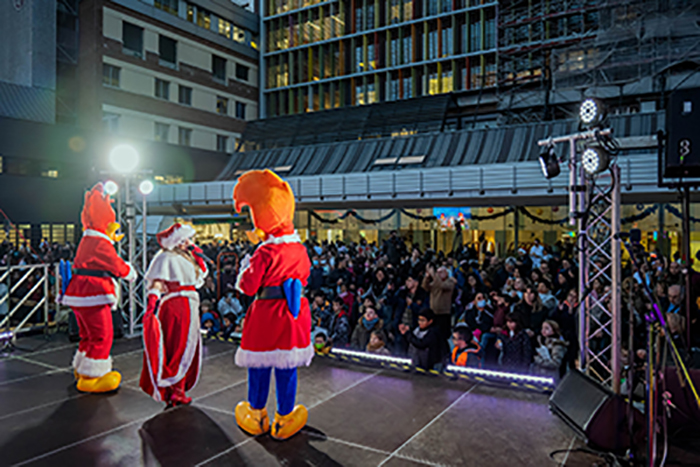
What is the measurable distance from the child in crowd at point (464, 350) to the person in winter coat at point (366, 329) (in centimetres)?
115

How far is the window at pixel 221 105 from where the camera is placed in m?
31.2

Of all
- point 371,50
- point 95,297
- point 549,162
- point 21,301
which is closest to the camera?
point 95,297

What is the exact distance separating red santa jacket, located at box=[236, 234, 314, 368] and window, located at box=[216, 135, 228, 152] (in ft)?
92.4

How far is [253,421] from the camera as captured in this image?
445 centimetres

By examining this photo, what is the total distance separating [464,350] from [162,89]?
86.3 feet

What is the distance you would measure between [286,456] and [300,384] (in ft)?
6.04

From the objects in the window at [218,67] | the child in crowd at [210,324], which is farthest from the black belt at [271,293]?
the window at [218,67]

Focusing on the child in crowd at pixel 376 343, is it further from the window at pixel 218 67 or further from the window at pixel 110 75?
the window at pixel 218 67

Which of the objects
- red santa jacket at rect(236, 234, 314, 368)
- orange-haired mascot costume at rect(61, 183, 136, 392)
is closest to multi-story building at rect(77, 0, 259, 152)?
orange-haired mascot costume at rect(61, 183, 136, 392)

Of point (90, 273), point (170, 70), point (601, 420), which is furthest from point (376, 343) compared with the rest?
point (170, 70)

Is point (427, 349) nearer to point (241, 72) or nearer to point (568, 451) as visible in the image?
point (568, 451)

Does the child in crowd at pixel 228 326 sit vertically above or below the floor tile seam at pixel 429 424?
above

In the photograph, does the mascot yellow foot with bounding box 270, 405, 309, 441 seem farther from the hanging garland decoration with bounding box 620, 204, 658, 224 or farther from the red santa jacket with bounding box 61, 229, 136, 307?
the hanging garland decoration with bounding box 620, 204, 658, 224

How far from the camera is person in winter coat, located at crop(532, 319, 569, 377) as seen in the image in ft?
19.3
